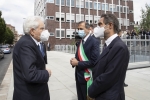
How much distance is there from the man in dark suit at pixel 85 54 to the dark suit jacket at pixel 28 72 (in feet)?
3.08

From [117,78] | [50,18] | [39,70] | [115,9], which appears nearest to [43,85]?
[39,70]

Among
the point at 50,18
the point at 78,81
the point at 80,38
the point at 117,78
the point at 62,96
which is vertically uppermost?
the point at 50,18

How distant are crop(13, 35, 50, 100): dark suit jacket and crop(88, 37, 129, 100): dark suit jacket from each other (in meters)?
0.64

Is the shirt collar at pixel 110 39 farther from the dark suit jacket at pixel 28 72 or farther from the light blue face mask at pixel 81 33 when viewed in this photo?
the light blue face mask at pixel 81 33

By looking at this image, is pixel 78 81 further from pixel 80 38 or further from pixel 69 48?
pixel 69 48

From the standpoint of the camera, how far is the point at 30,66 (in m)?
1.95

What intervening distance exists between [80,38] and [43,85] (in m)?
1.32

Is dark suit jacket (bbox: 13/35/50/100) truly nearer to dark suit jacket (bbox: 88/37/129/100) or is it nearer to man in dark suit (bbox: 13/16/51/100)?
man in dark suit (bbox: 13/16/51/100)

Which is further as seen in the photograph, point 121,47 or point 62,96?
point 62,96

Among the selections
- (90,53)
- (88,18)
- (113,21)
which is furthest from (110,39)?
(88,18)

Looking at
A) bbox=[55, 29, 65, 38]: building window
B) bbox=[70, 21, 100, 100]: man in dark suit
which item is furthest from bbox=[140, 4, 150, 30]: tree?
bbox=[70, 21, 100, 100]: man in dark suit

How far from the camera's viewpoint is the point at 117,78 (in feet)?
6.36

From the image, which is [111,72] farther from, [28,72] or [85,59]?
[85,59]

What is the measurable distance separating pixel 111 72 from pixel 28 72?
3.02 ft
